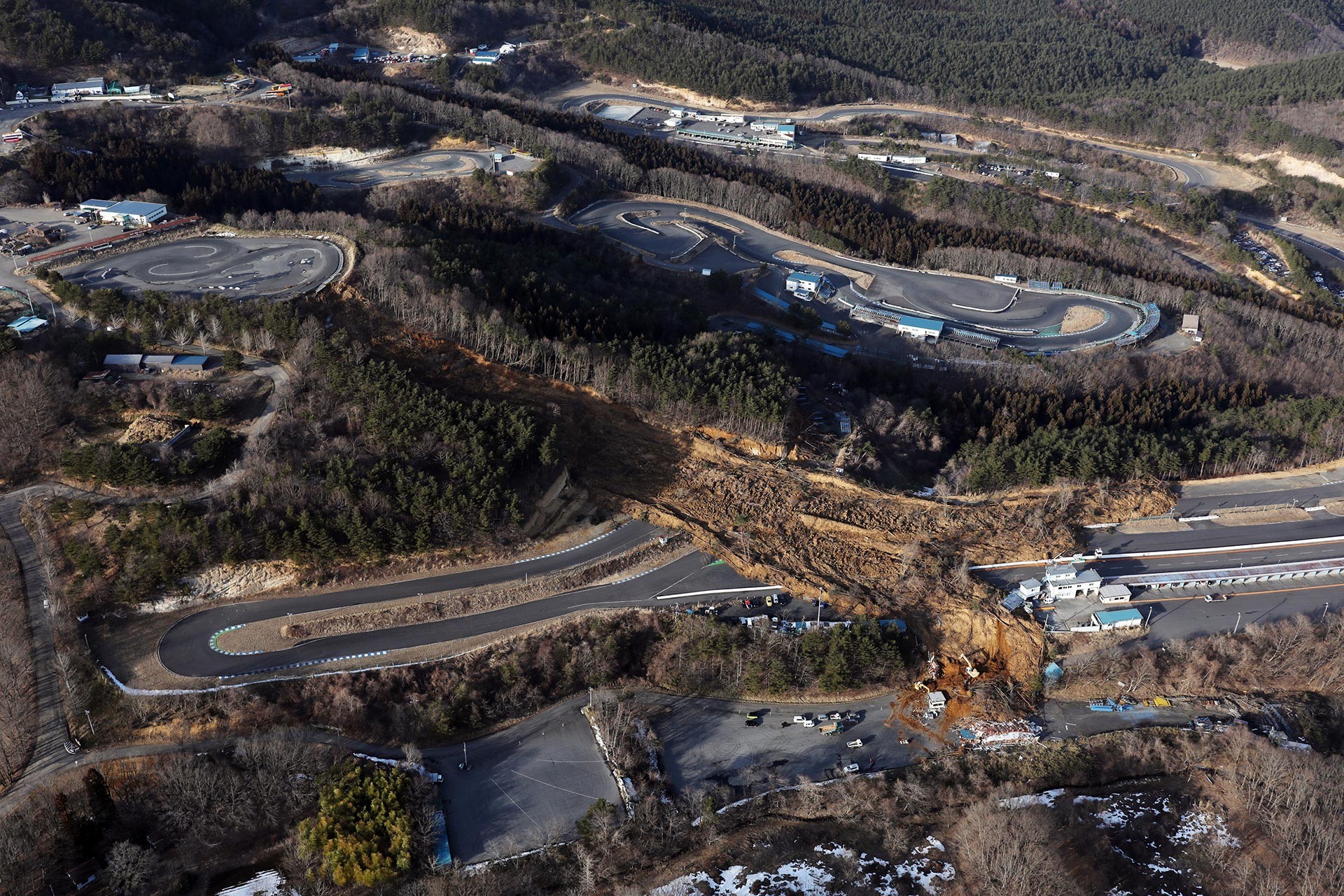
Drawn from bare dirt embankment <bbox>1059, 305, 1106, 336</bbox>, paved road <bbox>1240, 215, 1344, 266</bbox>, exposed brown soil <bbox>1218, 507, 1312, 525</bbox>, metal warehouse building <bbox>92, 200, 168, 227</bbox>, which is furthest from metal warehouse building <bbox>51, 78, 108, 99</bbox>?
paved road <bbox>1240, 215, 1344, 266</bbox>

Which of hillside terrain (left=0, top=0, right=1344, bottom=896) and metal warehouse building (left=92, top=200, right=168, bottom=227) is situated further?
metal warehouse building (left=92, top=200, right=168, bottom=227)

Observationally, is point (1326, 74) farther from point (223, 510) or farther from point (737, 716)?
point (223, 510)

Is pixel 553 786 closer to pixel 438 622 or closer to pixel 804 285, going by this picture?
pixel 438 622

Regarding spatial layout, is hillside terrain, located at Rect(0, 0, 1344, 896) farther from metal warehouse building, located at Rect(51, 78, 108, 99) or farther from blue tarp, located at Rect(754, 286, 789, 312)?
metal warehouse building, located at Rect(51, 78, 108, 99)

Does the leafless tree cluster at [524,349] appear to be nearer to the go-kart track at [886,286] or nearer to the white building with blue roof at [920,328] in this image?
the white building with blue roof at [920,328]

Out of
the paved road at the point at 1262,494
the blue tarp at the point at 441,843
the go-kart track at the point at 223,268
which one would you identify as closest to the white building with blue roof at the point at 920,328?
the paved road at the point at 1262,494

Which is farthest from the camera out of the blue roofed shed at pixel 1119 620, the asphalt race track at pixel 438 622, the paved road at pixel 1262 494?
the paved road at pixel 1262 494

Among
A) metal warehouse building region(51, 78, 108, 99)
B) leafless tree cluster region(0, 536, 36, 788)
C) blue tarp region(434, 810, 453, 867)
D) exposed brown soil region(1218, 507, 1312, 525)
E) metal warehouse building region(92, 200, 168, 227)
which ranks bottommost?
blue tarp region(434, 810, 453, 867)
